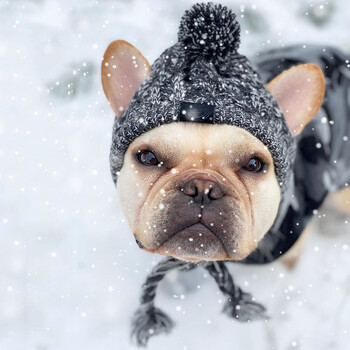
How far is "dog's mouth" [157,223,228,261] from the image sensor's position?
160 cm

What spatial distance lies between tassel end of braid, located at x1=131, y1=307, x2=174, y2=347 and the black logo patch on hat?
49.1 inches

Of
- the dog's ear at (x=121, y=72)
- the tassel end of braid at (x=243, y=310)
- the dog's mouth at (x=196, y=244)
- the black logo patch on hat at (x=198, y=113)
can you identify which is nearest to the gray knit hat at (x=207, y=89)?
the black logo patch on hat at (x=198, y=113)

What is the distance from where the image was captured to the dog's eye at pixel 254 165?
Result: 170cm

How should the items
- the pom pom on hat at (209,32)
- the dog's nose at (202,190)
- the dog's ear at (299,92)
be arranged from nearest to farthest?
the dog's nose at (202,190), the pom pom on hat at (209,32), the dog's ear at (299,92)

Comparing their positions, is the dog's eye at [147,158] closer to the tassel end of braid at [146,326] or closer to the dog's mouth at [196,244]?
the dog's mouth at [196,244]

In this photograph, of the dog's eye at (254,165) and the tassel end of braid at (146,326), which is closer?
the dog's eye at (254,165)

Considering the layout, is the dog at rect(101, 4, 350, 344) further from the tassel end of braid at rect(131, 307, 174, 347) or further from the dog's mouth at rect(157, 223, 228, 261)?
the tassel end of braid at rect(131, 307, 174, 347)

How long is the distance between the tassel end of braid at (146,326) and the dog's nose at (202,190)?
1141mm

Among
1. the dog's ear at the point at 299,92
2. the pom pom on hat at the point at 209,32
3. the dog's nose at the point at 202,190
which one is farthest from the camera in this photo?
the dog's ear at the point at 299,92

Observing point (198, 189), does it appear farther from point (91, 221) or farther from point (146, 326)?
point (91, 221)

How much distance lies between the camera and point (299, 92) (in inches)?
73.9

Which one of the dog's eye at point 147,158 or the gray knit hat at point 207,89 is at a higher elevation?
the gray knit hat at point 207,89

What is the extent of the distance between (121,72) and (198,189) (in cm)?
62

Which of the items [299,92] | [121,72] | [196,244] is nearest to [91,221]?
[121,72]
